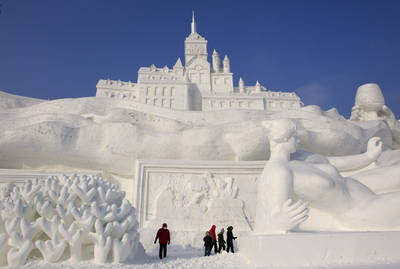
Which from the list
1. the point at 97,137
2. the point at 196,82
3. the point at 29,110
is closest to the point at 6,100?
the point at 29,110

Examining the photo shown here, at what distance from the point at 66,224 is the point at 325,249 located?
2.54 metres

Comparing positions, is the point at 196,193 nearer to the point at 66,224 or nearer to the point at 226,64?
the point at 66,224

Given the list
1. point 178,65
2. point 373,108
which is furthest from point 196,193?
point 178,65

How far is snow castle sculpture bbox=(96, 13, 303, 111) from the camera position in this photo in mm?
23250

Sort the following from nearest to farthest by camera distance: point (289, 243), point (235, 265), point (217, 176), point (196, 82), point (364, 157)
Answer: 1. point (289, 243)
2. point (235, 265)
3. point (364, 157)
4. point (217, 176)
5. point (196, 82)

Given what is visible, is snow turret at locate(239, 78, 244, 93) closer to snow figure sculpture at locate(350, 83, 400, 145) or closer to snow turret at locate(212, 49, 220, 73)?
snow turret at locate(212, 49, 220, 73)

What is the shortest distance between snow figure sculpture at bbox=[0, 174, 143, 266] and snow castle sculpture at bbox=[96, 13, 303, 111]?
17.8 metres

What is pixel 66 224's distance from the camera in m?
3.16

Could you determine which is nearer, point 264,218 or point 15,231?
point 15,231

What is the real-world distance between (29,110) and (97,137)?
7.53 ft

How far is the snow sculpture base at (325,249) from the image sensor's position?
2904 mm

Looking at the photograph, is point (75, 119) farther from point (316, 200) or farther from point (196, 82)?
point (196, 82)

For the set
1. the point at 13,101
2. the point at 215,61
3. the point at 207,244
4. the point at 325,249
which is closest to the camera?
the point at 325,249

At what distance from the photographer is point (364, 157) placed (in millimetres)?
5168
